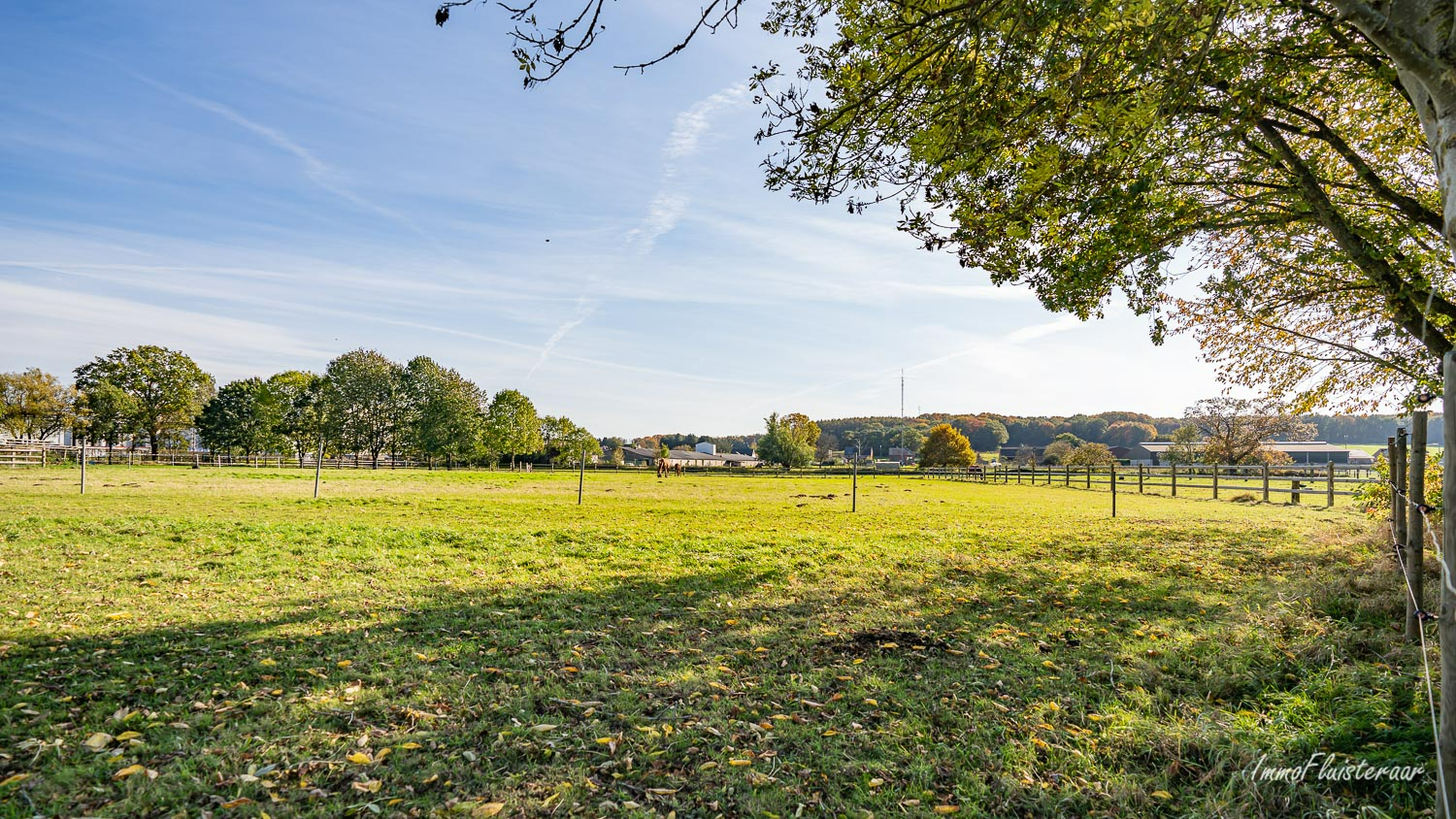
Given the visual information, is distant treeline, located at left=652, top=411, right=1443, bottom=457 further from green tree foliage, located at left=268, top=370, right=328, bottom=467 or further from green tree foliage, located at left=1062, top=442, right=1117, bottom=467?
green tree foliage, located at left=268, top=370, right=328, bottom=467

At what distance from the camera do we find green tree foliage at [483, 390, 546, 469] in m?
61.2

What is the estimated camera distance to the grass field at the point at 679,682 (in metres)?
3.21

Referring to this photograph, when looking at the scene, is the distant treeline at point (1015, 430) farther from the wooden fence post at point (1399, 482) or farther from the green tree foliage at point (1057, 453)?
the wooden fence post at point (1399, 482)

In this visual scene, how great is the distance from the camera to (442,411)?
190ft

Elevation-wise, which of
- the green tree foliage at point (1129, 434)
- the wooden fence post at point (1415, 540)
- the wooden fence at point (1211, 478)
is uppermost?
the green tree foliage at point (1129, 434)

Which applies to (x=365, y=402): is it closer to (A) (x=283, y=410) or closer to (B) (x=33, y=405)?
(A) (x=283, y=410)

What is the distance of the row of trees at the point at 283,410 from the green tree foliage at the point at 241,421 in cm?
9

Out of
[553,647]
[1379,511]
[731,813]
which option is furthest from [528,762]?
[1379,511]

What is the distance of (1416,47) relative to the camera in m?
2.85

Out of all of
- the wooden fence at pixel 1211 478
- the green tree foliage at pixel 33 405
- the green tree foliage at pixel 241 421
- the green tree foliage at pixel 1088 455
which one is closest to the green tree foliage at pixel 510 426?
the green tree foliage at pixel 241 421

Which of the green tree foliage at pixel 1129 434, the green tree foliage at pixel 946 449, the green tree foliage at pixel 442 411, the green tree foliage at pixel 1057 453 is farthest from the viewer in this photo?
the green tree foliage at pixel 1129 434

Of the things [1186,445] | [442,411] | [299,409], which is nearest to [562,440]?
[442,411]

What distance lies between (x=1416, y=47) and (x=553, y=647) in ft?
21.7

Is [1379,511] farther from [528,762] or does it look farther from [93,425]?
[93,425]
